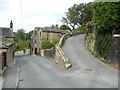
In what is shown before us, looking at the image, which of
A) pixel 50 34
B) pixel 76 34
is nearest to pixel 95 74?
pixel 76 34

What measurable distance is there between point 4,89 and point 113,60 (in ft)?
44.6

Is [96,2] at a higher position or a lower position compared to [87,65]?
higher

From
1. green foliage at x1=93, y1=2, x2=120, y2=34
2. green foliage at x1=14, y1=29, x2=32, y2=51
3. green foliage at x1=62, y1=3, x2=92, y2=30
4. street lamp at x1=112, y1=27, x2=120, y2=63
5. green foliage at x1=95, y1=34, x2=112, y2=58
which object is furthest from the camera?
green foliage at x1=14, y1=29, x2=32, y2=51

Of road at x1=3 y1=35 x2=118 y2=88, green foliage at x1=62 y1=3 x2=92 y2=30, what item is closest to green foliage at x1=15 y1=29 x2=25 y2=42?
green foliage at x1=62 y1=3 x2=92 y2=30

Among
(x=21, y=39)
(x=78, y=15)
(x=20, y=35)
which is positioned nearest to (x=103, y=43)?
(x=78, y=15)

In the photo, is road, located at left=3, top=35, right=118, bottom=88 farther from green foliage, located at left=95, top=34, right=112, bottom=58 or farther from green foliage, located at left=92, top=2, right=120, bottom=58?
green foliage, located at left=92, top=2, right=120, bottom=58

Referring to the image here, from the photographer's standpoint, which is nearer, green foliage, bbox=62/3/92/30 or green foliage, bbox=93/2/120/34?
green foliage, bbox=93/2/120/34

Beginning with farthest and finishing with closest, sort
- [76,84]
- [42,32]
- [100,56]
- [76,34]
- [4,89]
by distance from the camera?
[42,32] < [76,34] < [100,56] < [76,84] < [4,89]

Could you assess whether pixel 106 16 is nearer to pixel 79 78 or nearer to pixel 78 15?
pixel 79 78

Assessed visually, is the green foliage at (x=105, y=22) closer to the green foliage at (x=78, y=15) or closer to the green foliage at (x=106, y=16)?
the green foliage at (x=106, y=16)

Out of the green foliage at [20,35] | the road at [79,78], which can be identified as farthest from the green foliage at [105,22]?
the green foliage at [20,35]

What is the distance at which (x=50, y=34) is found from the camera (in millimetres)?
72875

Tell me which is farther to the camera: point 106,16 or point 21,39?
point 21,39

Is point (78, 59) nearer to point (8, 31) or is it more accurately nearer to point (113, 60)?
point (113, 60)
